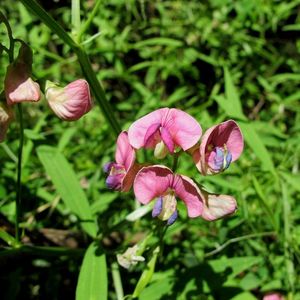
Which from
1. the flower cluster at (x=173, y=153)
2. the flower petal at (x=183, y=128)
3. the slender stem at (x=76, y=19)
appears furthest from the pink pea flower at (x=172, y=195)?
the slender stem at (x=76, y=19)

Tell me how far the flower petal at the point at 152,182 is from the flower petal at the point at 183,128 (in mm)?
100

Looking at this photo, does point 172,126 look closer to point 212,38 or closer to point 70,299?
point 70,299

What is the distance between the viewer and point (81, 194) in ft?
6.69

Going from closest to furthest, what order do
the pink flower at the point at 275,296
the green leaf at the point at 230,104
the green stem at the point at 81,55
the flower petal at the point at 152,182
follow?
1. the flower petal at the point at 152,182
2. the green stem at the point at 81,55
3. the pink flower at the point at 275,296
4. the green leaf at the point at 230,104

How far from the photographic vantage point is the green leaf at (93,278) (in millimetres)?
1665

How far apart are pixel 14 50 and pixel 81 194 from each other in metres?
0.67

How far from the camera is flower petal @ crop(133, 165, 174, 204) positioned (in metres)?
1.46

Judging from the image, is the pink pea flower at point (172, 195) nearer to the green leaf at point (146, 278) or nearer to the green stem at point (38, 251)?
the green leaf at point (146, 278)

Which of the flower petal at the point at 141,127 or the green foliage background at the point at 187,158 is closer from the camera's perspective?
the flower petal at the point at 141,127

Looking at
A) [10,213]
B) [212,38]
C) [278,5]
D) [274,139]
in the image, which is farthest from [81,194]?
Answer: [278,5]

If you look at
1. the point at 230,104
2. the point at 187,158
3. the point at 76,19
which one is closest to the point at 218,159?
the point at 76,19

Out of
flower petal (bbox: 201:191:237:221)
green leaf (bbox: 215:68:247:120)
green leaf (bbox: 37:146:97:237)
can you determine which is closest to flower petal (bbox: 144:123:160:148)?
flower petal (bbox: 201:191:237:221)

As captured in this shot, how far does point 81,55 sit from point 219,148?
57 cm

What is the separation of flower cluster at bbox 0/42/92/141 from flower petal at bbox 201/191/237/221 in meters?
0.43
